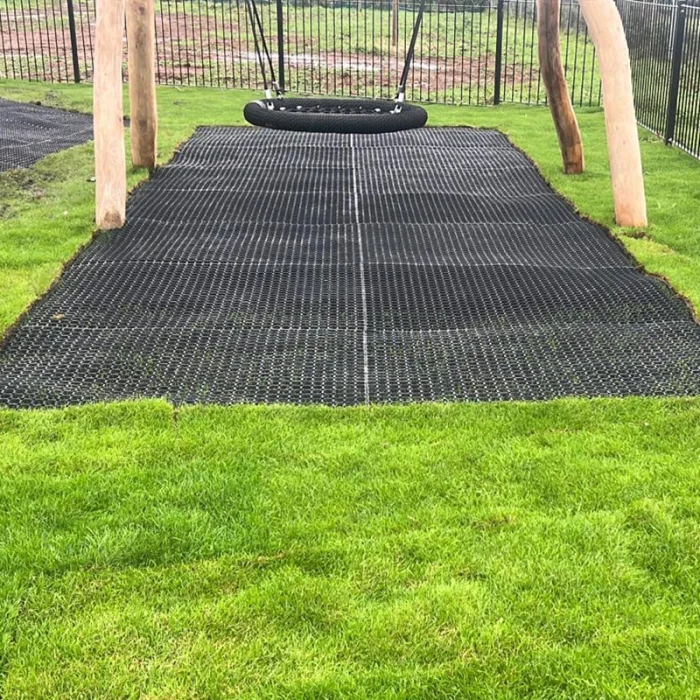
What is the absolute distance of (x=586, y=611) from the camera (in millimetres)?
2523

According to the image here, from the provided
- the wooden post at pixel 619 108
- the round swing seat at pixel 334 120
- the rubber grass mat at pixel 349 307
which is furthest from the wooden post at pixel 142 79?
the wooden post at pixel 619 108

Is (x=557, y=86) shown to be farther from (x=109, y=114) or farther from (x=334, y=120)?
(x=109, y=114)

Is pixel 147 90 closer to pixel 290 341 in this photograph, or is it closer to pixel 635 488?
pixel 290 341

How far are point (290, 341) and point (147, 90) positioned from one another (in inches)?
190

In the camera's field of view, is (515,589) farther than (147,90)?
No

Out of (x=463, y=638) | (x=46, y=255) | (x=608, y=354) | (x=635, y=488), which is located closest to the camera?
(x=463, y=638)

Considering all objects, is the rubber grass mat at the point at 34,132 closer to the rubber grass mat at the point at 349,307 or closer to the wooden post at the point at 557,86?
the rubber grass mat at the point at 349,307

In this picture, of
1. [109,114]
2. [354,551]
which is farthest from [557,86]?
[354,551]

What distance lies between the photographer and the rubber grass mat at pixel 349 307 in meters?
4.03

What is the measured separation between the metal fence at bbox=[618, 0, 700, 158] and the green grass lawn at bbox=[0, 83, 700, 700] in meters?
7.34

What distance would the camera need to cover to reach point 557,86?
841cm

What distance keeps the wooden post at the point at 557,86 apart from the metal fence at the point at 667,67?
75.7 inches

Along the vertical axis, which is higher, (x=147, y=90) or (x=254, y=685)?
(x=147, y=90)

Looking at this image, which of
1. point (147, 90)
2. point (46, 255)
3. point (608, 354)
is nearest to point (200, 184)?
point (147, 90)
